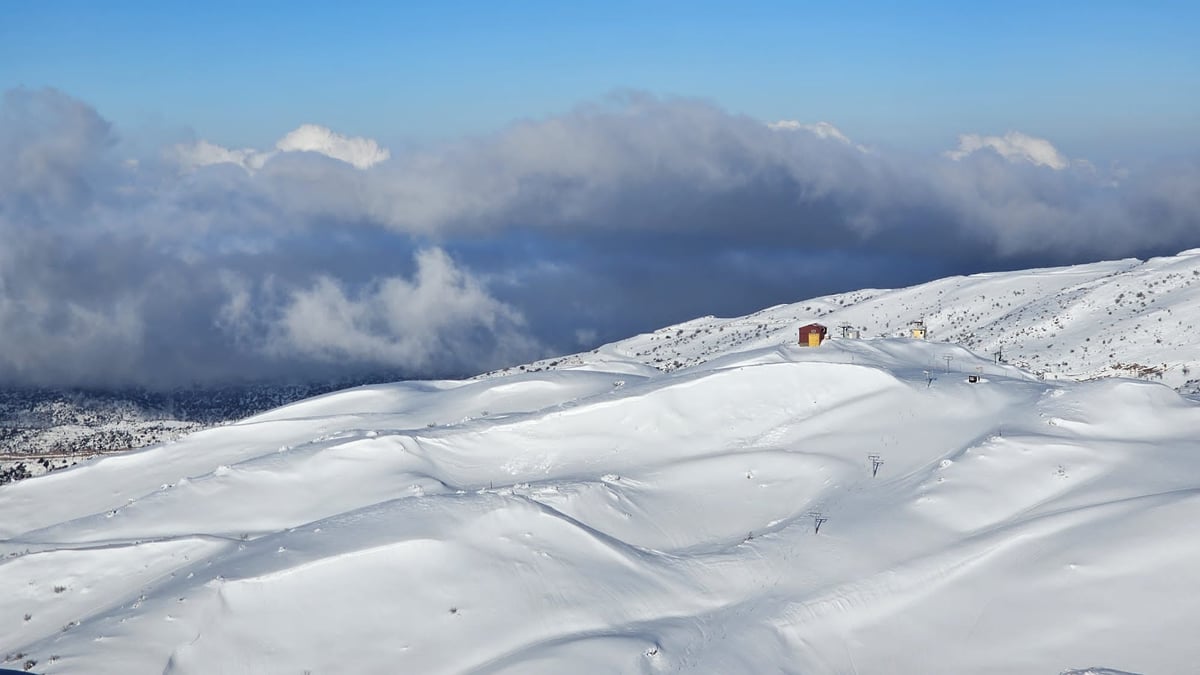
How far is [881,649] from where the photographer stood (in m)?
33.8

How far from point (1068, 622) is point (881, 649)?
6114 mm

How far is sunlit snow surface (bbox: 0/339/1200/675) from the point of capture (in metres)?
33.2

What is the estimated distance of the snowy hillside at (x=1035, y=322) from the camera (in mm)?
86750

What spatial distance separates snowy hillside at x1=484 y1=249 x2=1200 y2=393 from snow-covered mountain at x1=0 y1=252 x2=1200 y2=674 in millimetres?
Answer: 23641

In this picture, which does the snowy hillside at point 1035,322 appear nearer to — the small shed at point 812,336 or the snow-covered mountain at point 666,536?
the snow-covered mountain at point 666,536

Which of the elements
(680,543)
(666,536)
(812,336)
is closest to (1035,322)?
(812,336)

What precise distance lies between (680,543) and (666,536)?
0.78m

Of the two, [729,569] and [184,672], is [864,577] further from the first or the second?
[184,672]

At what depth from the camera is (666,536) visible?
142 feet

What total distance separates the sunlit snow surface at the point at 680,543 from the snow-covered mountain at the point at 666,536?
0.13 meters

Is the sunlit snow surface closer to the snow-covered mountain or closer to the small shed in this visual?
the snow-covered mountain

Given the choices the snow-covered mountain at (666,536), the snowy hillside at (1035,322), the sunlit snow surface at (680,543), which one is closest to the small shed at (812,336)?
the snow-covered mountain at (666,536)

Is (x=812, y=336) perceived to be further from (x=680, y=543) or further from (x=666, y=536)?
(x=680, y=543)

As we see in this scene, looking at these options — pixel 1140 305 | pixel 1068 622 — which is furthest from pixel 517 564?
pixel 1140 305
